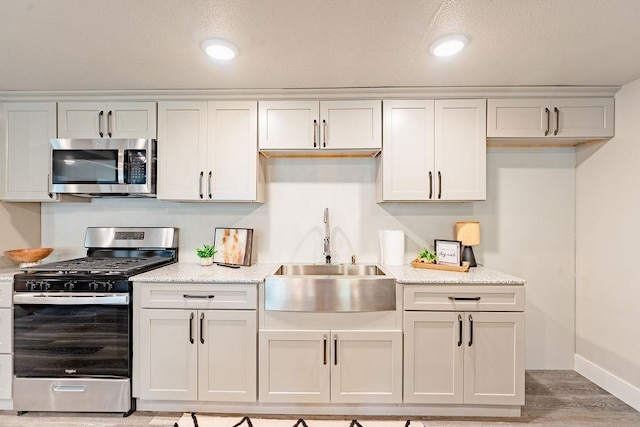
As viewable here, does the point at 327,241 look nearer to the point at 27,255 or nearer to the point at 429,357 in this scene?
the point at 429,357

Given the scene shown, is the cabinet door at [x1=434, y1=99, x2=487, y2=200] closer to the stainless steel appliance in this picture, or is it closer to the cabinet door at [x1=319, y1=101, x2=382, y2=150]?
the cabinet door at [x1=319, y1=101, x2=382, y2=150]

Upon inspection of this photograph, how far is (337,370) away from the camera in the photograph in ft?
6.82

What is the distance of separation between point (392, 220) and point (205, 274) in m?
1.59

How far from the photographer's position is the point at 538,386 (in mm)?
2469

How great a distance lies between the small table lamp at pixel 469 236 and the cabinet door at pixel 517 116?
0.73 metres

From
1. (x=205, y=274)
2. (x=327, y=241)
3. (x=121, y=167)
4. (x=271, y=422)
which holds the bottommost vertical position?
(x=271, y=422)

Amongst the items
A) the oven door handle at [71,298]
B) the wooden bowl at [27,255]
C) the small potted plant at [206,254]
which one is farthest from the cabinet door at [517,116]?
the wooden bowl at [27,255]

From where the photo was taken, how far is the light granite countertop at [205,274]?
210 centimetres

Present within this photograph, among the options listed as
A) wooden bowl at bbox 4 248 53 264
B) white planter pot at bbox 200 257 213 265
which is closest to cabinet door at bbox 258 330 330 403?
white planter pot at bbox 200 257 213 265

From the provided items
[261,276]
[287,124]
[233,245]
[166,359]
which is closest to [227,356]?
[166,359]

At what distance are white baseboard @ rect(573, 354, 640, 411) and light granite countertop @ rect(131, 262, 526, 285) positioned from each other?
1.16 meters

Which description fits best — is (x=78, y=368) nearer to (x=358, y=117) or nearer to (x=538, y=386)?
(x=358, y=117)

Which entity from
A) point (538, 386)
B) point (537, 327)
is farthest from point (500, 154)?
point (538, 386)

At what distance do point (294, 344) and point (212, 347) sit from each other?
1.80ft
